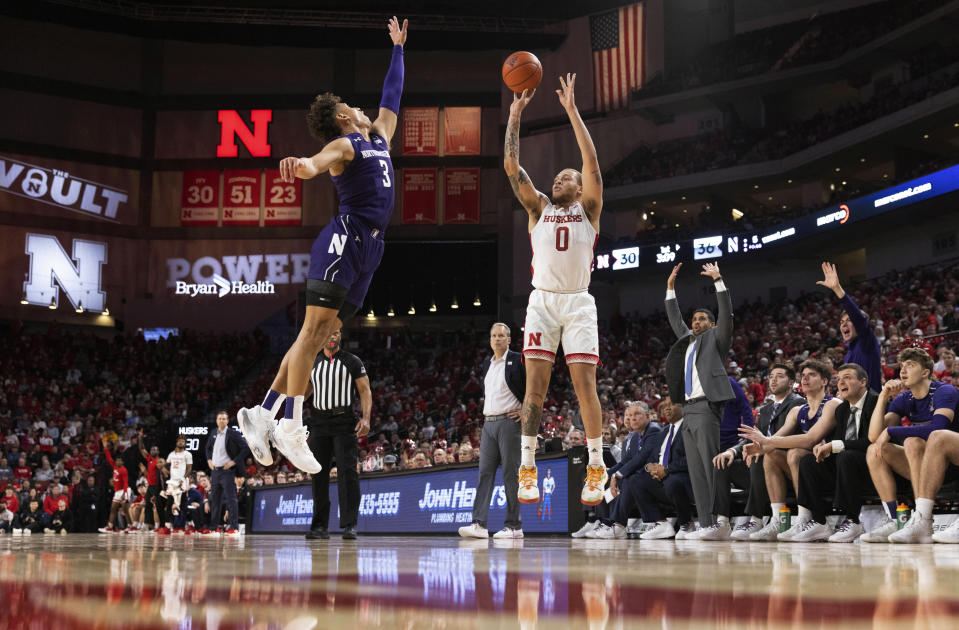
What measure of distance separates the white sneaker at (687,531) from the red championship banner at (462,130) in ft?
87.4

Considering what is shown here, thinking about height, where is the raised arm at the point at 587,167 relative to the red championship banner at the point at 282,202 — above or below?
below

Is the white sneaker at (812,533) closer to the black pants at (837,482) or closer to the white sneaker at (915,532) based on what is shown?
the black pants at (837,482)

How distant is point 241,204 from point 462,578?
3328cm

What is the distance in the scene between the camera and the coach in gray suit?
7035mm

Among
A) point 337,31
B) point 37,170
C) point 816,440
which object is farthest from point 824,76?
point 37,170

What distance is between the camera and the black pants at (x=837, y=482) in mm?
6609

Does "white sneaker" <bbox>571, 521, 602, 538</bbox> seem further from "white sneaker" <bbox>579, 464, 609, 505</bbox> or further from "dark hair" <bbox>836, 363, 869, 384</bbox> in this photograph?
"dark hair" <bbox>836, 363, 869, 384</bbox>

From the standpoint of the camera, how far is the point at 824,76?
1109 inches

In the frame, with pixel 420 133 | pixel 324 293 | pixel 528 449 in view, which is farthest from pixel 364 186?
pixel 420 133

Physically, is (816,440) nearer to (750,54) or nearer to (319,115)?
(319,115)

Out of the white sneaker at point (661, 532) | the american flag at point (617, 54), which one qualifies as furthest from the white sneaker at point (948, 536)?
the american flag at point (617, 54)

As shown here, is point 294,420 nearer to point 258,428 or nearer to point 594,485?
point 258,428

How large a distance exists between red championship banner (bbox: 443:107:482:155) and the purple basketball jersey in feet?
92.6

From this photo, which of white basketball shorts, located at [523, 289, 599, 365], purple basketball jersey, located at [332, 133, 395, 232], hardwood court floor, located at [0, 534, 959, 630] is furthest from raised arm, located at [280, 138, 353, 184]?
hardwood court floor, located at [0, 534, 959, 630]
